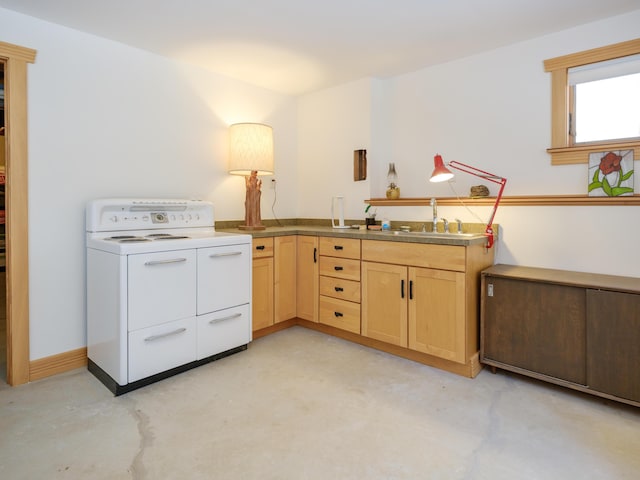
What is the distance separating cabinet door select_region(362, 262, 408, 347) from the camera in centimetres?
269

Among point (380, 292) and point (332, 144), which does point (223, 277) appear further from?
point (332, 144)

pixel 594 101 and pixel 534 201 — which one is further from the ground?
pixel 594 101

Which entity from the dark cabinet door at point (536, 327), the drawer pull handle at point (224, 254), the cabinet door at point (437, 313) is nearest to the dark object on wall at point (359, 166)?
the cabinet door at point (437, 313)

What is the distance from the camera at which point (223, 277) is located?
2.66 meters

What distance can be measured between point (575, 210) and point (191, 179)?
2.78 m

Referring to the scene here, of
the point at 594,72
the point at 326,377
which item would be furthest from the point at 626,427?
the point at 594,72

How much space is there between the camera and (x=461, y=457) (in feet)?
5.46

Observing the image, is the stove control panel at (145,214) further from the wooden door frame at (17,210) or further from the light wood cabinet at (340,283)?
the light wood cabinet at (340,283)

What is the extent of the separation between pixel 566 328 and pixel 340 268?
1.52 metres

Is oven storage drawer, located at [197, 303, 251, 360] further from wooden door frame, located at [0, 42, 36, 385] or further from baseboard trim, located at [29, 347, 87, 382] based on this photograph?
wooden door frame, located at [0, 42, 36, 385]

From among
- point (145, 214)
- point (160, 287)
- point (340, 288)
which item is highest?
point (145, 214)

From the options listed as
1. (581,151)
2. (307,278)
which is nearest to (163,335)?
(307,278)

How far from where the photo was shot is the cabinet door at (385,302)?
8.82 feet

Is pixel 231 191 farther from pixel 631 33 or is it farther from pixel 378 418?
pixel 631 33
